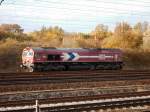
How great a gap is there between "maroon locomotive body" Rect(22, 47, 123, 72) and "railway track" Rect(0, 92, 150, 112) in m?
19.2

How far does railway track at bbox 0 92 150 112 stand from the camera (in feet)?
55.2

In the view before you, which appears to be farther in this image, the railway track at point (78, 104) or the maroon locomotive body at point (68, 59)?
the maroon locomotive body at point (68, 59)

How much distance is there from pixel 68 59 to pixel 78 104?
75.7 ft

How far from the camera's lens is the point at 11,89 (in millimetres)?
24531

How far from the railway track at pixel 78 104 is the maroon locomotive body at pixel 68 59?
19170 mm

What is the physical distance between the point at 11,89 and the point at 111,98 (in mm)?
7270

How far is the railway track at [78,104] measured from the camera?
663 inches

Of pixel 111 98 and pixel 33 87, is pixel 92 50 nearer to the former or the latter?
pixel 33 87

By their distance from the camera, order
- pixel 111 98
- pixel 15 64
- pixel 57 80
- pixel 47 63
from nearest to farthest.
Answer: pixel 111 98
pixel 57 80
pixel 47 63
pixel 15 64

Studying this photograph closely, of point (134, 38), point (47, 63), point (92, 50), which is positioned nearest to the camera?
point (47, 63)

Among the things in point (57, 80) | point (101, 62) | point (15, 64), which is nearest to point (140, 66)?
point (101, 62)

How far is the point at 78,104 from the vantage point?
57.8ft

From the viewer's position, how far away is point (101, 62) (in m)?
43.4

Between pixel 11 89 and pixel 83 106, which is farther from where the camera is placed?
pixel 11 89
